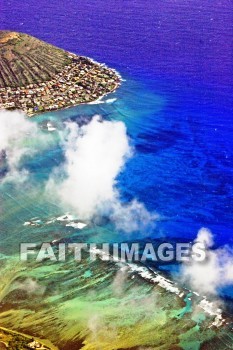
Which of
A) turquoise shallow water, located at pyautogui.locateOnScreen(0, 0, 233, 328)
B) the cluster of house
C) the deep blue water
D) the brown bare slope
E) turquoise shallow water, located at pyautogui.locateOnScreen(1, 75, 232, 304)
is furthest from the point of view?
the brown bare slope

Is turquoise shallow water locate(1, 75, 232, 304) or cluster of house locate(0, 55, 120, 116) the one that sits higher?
cluster of house locate(0, 55, 120, 116)

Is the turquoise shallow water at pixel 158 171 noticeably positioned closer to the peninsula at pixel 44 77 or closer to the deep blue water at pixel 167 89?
the deep blue water at pixel 167 89

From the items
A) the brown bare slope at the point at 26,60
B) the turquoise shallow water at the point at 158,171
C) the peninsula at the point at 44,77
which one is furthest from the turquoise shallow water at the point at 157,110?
the brown bare slope at the point at 26,60

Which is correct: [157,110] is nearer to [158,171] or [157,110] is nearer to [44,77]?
[158,171]

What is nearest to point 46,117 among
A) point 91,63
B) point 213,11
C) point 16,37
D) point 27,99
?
point 27,99

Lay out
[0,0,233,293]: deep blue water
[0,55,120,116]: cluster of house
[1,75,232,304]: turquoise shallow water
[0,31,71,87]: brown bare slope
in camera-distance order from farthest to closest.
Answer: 1. [0,31,71,87]: brown bare slope
2. [0,55,120,116]: cluster of house
3. [0,0,233,293]: deep blue water
4. [1,75,232,304]: turquoise shallow water

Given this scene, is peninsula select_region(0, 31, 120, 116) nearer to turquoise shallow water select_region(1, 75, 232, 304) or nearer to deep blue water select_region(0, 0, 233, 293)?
turquoise shallow water select_region(1, 75, 232, 304)

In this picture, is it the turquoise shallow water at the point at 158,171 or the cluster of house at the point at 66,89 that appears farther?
the cluster of house at the point at 66,89

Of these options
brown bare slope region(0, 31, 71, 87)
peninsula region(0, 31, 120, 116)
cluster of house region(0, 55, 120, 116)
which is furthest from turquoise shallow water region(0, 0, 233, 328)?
brown bare slope region(0, 31, 71, 87)

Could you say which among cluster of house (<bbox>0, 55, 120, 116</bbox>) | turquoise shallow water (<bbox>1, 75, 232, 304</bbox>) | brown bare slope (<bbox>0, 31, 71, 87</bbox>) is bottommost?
turquoise shallow water (<bbox>1, 75, 232, 304</bbox>)
